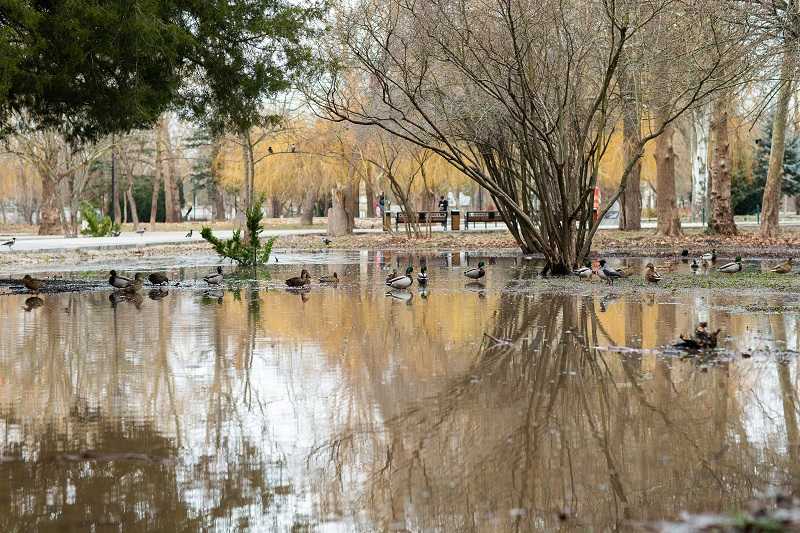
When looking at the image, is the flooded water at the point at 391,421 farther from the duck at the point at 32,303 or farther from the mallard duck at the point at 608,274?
the mallard duck at the point at 608,274

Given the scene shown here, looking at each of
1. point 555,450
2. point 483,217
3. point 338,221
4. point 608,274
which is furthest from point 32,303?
point 483,217

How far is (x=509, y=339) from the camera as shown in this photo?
34.1ft

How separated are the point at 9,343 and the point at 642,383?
6377 millimetres

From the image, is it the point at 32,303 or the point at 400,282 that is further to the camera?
the point at 400,282

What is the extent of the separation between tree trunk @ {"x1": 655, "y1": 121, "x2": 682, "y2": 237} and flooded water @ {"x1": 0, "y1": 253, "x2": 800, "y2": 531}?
21270 millimetres

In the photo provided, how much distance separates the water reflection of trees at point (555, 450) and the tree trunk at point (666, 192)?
2536 cm

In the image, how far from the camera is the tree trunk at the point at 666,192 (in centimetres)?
3300

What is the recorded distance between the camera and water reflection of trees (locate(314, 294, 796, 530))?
4.77 metres

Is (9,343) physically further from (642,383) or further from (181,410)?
(642,383)

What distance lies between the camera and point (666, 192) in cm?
3347

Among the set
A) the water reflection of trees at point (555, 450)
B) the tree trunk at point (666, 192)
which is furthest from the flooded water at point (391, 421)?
the tree trunk at point (666, 192)

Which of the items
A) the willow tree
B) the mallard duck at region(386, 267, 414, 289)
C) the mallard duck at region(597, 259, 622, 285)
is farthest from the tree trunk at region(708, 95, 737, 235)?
the mallard duck at region(386, 267, 414, 289)

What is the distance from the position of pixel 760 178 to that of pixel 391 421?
5951cm

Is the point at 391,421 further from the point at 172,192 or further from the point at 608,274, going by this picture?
the point at 172,192
